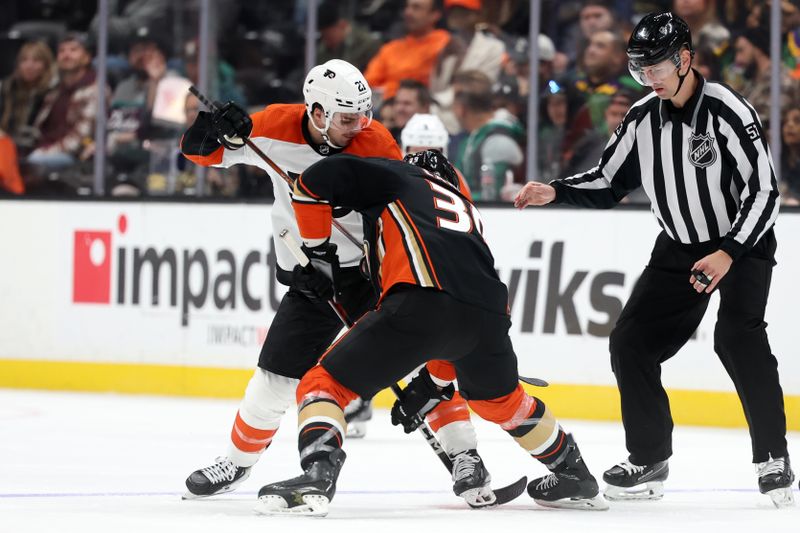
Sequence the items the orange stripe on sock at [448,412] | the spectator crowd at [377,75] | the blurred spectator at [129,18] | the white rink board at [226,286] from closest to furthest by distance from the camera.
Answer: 1. the orange stripe on sock at [448,412]
2. the white rink board at [226,286]
3. the spectator crowd at [377,75]
4. the blurred spectator at [129,18]

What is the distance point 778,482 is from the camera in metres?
4.33

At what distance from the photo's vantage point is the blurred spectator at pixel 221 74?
28.7ft

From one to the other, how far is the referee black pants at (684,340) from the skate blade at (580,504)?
0.41 metres

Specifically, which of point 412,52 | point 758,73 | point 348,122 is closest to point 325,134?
point 348,122

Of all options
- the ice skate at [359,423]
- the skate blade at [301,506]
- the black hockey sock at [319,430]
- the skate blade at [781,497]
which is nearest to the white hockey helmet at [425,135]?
the ice skate at [359,423]

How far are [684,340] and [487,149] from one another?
340 centimetres

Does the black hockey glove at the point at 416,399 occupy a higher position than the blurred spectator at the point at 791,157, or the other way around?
the blurred spectator at the point at 791,157

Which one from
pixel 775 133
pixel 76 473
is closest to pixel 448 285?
pixel 76 473

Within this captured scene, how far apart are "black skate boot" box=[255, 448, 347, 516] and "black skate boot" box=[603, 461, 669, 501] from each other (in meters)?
1.14

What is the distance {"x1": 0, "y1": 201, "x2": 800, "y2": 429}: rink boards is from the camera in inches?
270

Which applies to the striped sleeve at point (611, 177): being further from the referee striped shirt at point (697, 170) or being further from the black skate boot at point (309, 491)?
the black skate boot at point (309, 491)

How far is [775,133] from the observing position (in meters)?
7.25

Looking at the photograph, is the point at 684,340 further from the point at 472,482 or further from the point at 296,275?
the point at 296,275

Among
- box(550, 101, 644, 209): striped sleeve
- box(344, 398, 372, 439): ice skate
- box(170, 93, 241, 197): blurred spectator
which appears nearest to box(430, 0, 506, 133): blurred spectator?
box(170, 93, 241, 197): blurred spectator
